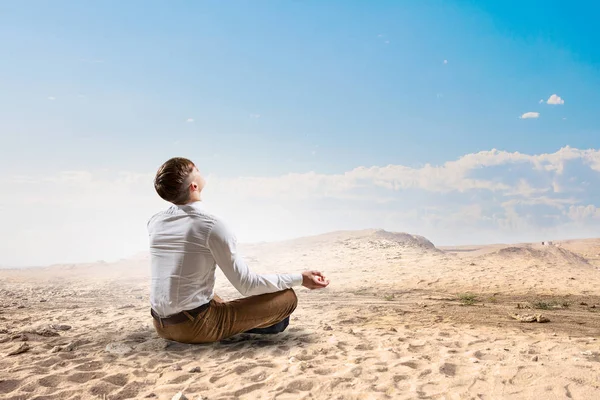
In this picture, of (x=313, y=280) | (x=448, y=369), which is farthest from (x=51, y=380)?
(x=448, y=369)

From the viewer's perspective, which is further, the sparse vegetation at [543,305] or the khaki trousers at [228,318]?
the sparse vegetation at [543,305]

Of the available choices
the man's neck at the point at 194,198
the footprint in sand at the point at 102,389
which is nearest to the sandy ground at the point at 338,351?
the footprint in sand at the point at 102,389

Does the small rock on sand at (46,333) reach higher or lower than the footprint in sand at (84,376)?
lower

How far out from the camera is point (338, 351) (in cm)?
386

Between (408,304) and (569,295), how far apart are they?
11.2 ft

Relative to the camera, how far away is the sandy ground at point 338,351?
304cm

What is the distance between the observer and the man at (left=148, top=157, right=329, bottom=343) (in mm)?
3369

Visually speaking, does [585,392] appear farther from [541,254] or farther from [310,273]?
[541,254]

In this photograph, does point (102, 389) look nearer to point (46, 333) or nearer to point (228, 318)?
point (228, 318)

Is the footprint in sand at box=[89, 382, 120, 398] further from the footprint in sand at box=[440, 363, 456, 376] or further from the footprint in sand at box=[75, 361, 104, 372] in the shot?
the footprint in sand at box=[440, 363, 456, 376]

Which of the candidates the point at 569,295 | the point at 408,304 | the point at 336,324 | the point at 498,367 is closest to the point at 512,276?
the point at 569,295

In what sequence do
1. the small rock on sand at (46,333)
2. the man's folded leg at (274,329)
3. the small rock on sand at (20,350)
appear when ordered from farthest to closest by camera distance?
the small rock on sand at (46,333) → the man's folded leg at (274,329) → the small rock on sand at (20,350)

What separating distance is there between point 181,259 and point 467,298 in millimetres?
5642

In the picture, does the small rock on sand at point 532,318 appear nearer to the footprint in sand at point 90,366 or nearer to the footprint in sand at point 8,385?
the footprint in sand at point 90,366
